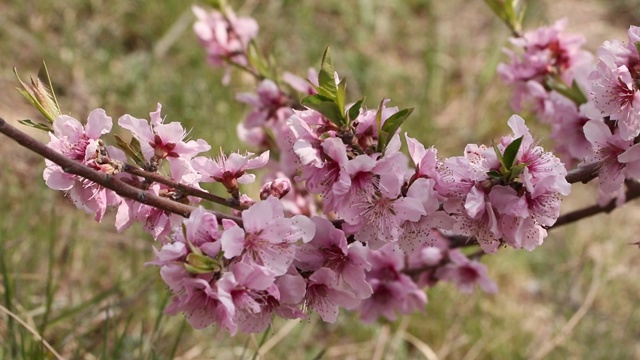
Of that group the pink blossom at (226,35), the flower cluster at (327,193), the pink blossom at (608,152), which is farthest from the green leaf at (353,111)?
the pink blossom at (226,35)

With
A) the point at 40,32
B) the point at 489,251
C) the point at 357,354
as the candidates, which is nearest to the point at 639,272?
the point at 357,354

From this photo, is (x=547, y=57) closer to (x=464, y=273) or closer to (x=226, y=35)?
(x=464, y=273)

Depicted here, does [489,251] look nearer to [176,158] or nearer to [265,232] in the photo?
[265,232]

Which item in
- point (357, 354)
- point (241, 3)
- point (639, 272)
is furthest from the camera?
point (241, 3)

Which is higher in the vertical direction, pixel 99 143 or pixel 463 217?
pixel 99 143

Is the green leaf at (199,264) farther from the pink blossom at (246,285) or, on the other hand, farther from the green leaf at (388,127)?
the green leaf at (388,127)
